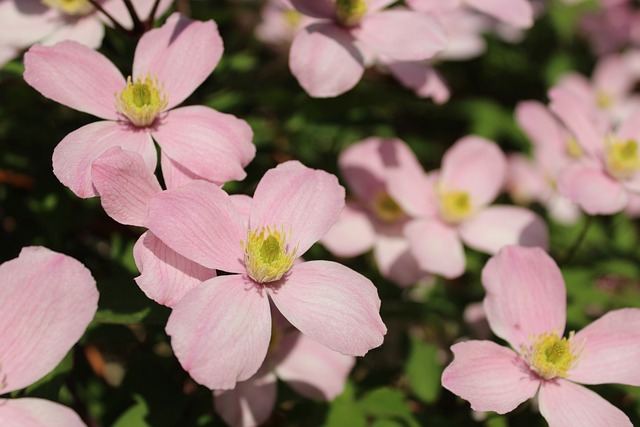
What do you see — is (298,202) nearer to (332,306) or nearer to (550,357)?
(332,306)

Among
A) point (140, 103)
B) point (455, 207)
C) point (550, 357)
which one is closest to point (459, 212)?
point (455, 207)

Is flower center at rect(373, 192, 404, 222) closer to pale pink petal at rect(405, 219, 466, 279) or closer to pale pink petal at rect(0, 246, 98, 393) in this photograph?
pale pink petal at rect(405, 219, 466, 279)

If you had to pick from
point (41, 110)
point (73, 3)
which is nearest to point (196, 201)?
point (73, 3)

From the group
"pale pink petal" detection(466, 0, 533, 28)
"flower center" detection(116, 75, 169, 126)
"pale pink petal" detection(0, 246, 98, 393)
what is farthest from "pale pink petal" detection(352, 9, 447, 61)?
"pale pink petal" detection(0, 246, 98, 393)

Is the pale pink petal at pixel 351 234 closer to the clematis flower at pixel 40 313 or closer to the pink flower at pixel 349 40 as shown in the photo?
the pink flower at pixel 349 40

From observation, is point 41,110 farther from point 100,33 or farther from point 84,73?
point 84,73

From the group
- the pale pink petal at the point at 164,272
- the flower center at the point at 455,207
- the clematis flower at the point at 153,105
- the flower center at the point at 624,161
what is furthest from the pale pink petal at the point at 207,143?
the flower center at the point at 624,161
